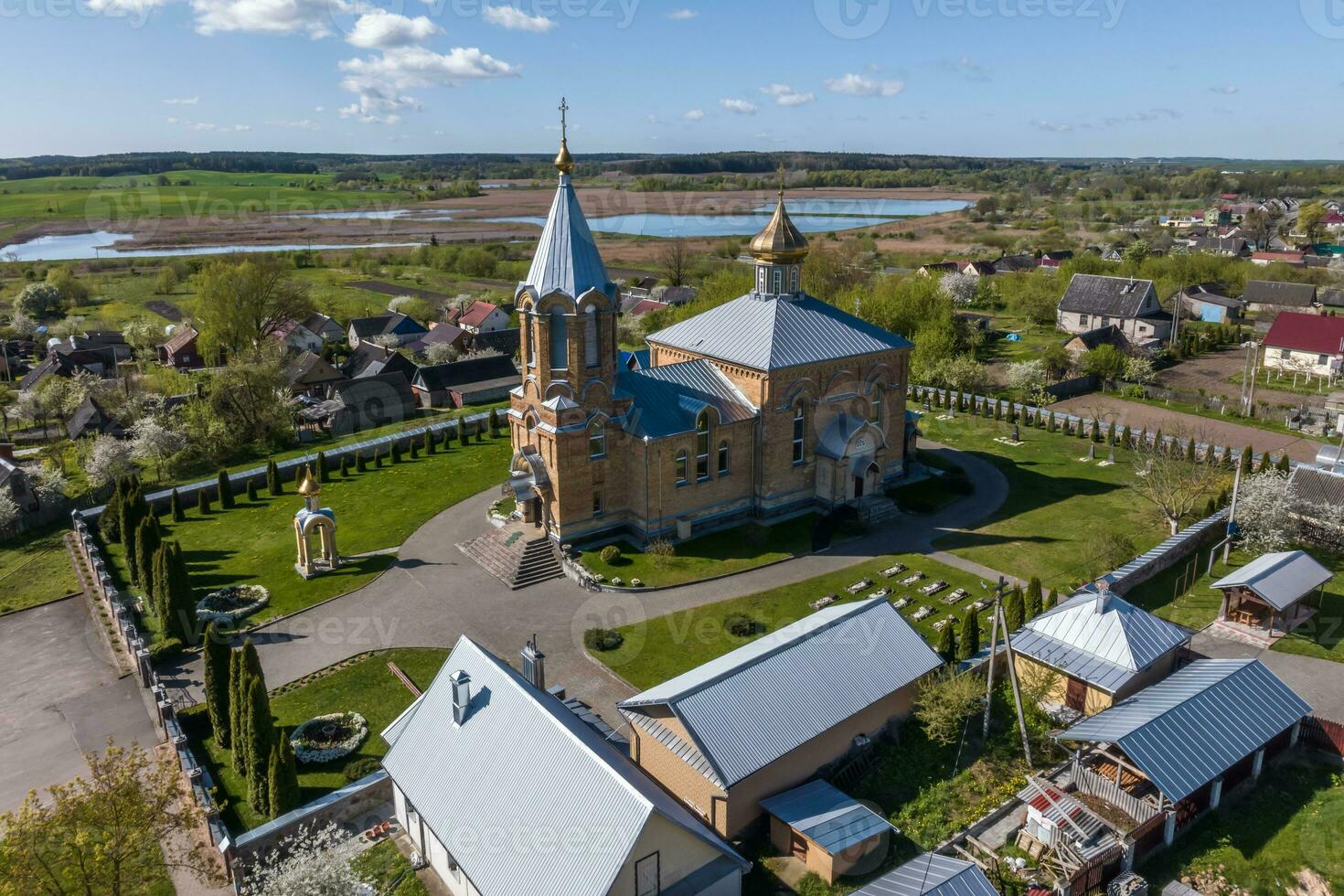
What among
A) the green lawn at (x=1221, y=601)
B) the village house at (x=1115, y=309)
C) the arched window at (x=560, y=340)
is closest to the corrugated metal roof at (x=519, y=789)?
the arched window at (x=560, y=340)

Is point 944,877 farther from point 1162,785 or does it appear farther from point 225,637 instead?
point 225,637

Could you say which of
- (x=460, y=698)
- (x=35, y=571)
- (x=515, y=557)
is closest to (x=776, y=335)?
(x=515, y=557)

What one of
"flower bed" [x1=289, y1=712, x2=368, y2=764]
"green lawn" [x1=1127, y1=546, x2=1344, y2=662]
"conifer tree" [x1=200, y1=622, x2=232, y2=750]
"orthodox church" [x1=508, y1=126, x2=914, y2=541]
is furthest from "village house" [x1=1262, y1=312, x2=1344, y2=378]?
"conifer tree" [x1=200, y1=622, x2=232, y2=750]

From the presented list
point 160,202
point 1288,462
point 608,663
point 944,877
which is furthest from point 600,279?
point 160,202

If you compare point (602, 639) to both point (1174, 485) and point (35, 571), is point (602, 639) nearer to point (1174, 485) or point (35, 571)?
point (1174, 485)

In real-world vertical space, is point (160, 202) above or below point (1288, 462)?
above

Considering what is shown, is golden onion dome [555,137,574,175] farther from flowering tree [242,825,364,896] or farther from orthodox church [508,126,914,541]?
flowering tree [242,825,364,896]
